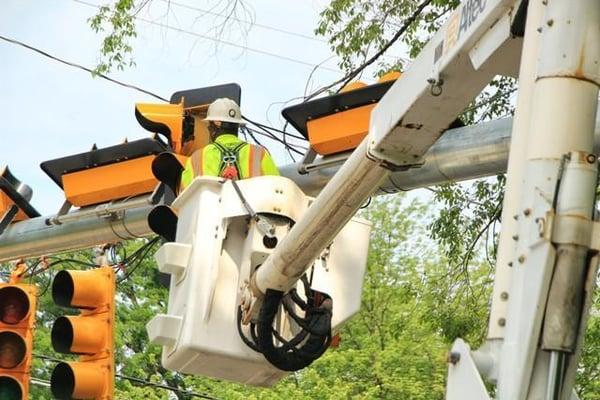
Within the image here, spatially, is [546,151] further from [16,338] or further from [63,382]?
[16,338]

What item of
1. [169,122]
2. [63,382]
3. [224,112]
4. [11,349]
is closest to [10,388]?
[11,349]

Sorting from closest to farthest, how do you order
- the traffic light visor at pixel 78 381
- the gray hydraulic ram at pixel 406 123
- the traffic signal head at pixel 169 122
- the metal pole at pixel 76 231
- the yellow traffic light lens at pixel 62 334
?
the gray hydraulic ram at pixel 406 123
the traffic light visor at pixel 78 381
the yellow traffic light lens at pixel 62 334
the traffic signal head at pixel 169 122
the metal pole at pixel 76 231

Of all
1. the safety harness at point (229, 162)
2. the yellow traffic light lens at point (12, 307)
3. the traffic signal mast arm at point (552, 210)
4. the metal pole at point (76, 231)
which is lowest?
the traffic signal mast arm at point (552, 210)

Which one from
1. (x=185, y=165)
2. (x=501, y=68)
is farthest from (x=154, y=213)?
(x=501, y=68)

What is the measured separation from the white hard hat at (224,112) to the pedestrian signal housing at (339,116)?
306 mm

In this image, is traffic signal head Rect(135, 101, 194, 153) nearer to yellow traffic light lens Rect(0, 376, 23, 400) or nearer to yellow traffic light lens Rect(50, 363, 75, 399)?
yellow traffic light lens Rect(50, 363, 75, 399)

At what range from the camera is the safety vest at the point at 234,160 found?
921 cm

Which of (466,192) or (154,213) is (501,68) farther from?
(466,192)

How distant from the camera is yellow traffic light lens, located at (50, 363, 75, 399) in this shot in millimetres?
10695

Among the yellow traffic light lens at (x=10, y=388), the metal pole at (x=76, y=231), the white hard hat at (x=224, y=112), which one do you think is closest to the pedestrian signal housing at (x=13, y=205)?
the metal pole at (x=76, y=231)

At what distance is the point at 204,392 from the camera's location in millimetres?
30266

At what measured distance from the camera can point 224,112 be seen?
10055 mm

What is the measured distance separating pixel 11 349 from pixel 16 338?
0.09 m

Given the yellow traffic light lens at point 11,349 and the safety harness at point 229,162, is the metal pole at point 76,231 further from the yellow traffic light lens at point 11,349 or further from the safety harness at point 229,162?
the safety harness at point 229,162
